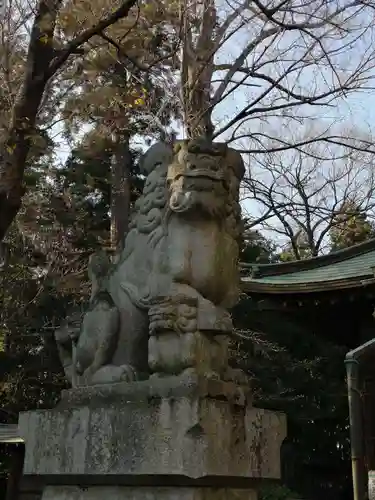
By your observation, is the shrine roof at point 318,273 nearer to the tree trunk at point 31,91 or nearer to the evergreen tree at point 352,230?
the evergreen tree at point 352,230

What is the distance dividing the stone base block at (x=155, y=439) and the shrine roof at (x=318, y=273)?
8093 millimetres

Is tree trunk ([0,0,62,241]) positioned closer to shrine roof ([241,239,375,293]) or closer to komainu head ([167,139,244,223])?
komainu head ([167,139,244,223])

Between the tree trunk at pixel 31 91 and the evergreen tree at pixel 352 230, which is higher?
the evergreen tree at pixel 352 230

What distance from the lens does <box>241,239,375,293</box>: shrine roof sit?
11.9m

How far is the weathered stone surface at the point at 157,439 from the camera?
3115 mm

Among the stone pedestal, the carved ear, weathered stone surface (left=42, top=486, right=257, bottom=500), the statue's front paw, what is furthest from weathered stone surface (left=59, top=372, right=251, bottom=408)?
the carved ear

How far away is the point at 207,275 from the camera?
360 cm

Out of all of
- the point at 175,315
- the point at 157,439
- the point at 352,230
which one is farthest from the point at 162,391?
the point at 352,230

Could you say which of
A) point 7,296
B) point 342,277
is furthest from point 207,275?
point 7,296

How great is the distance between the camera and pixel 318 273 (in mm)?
13781

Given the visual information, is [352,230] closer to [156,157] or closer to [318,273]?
[318,273]

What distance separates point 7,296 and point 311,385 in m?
5.83

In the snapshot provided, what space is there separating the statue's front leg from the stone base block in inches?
7.6

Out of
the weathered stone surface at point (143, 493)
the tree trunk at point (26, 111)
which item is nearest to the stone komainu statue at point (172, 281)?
the weathered stone surface at point (143, 493)
